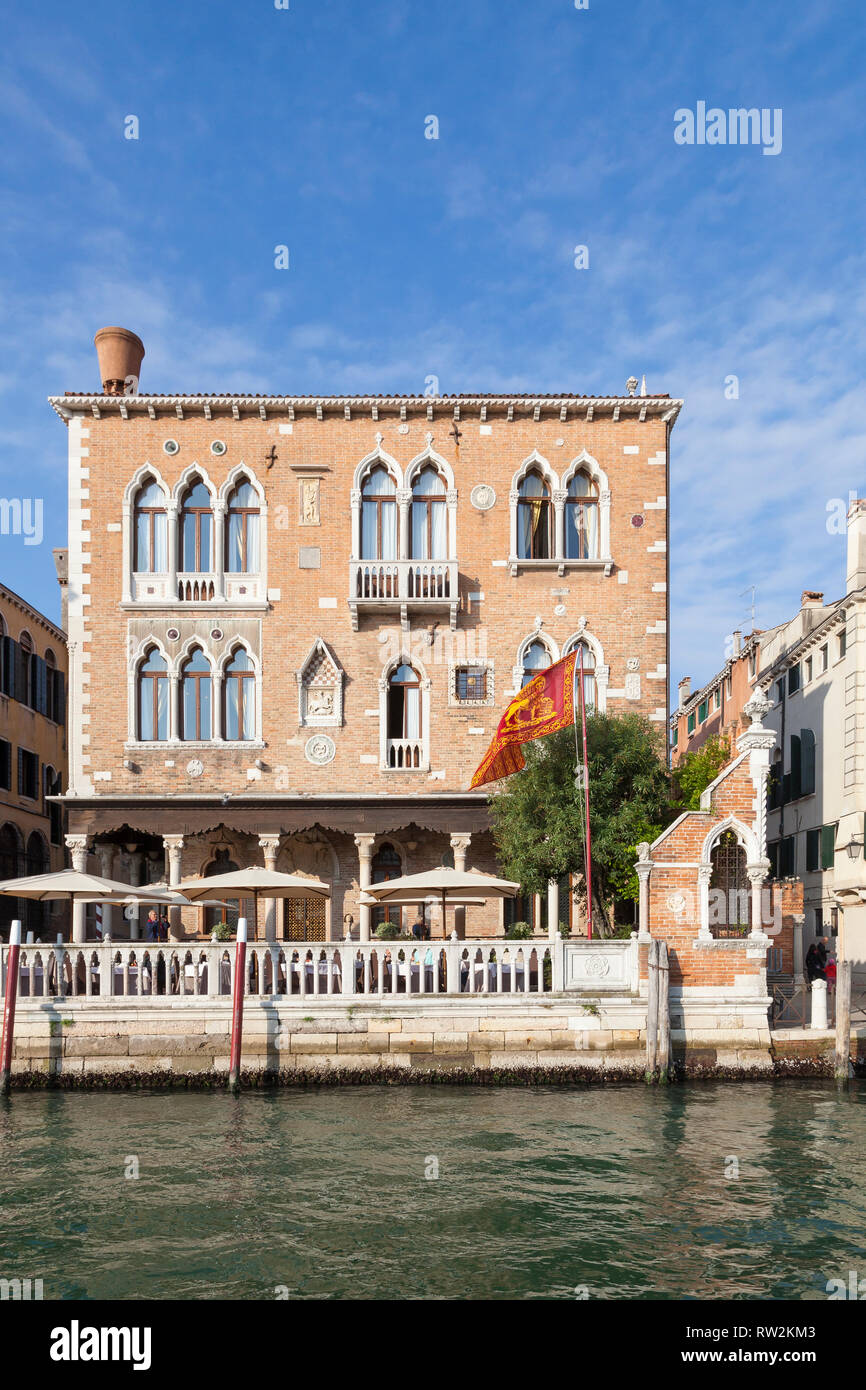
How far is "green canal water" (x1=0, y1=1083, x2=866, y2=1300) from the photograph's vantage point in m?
8.13

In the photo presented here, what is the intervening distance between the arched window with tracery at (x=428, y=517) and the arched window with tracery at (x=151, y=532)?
505cm

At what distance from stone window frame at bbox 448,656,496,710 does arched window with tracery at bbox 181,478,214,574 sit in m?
5.42

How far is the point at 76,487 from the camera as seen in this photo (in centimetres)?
2241

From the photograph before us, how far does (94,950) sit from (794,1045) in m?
10.2

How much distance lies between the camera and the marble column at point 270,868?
21.2 m

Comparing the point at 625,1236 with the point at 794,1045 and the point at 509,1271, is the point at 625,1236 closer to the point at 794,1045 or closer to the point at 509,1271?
the point at 509,1271

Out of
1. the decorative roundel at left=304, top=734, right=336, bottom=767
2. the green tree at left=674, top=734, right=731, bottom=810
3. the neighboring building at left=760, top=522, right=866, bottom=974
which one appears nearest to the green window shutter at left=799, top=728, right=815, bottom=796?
the neighboring building at left=760, top=522, right=866, bottom=974

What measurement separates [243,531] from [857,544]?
13146mm

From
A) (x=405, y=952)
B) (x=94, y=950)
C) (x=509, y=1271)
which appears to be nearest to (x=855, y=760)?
(x=405, y=952)

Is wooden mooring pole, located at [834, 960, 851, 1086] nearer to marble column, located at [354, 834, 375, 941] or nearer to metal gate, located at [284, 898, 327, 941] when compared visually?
marble column, located at [354, 834, 375, 941]

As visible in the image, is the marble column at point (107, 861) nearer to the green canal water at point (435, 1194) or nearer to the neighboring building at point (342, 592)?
the neighboring building at point (342, 592)

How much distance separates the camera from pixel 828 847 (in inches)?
998

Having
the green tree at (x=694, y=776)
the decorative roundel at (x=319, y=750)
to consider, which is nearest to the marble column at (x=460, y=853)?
the decorative roundel at (x=319, y=750)

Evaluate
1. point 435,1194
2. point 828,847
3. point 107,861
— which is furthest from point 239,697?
point 828,847
